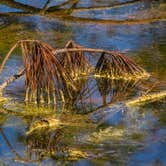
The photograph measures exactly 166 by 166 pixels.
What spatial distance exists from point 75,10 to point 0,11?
1578 mm

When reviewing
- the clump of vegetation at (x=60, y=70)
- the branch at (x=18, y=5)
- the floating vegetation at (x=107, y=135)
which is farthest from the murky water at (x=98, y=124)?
the branch at (x=18, y=5)

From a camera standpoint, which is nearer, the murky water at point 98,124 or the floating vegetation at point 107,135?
the murky water at point 98,124

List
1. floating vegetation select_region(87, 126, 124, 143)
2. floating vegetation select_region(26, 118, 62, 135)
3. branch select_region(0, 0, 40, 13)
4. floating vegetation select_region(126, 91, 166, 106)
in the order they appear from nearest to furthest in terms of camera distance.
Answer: floating vegetation select_region(87, 126, 124, 143) < floating vegetation select_region(26, 118, 62, 135) < floating vegetation select_region(126, 91, 166, 106) < branch select_region(0, 0, 40, 13)

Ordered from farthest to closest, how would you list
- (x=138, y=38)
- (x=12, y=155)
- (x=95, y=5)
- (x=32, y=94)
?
(x=95, y=5) < (x=138, y=38) < (x=32, y=94) < (x=12, y=155)

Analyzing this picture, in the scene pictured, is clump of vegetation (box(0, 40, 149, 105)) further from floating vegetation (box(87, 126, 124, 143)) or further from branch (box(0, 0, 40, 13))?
branch (box(0, 0, 40, 13))

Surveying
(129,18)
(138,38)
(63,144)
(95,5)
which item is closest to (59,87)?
(63,144)

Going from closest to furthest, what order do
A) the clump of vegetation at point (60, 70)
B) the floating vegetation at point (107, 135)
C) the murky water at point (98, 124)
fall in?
the murky water at point (98, 124), the floating vegetation at point (107, 135), the clump of vegetation at point (60, 70)

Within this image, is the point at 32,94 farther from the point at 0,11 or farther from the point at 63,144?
the point at 0,11

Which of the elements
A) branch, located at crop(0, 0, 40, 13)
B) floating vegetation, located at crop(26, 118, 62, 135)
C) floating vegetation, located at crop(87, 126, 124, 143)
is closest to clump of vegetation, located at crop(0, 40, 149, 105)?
floating vegetation, located at crop(26, 118, 62, 135)

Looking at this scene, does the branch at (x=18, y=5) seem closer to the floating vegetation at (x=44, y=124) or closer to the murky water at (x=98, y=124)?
the murky water at (x=98, y=124)

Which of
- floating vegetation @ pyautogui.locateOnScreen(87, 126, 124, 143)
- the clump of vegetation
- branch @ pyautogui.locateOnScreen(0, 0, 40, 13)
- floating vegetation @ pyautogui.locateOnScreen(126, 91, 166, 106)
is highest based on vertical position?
branch @ pyautogui.locateOnScreen(0, 0, 40, 13)

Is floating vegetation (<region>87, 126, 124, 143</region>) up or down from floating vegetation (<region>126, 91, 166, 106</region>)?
down

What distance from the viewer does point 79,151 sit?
7547 mm

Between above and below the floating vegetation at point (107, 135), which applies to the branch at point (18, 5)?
above
